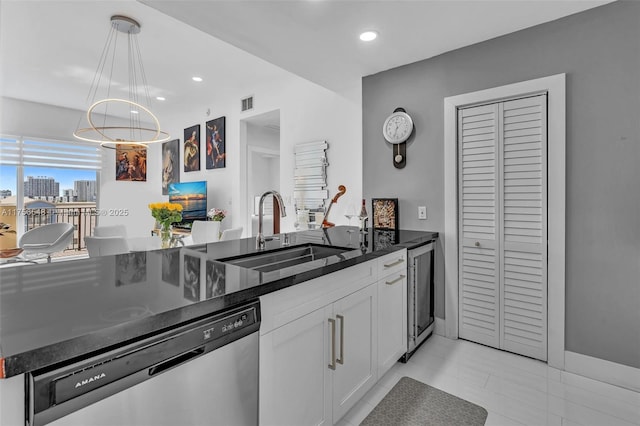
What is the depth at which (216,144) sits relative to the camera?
535 centimetres

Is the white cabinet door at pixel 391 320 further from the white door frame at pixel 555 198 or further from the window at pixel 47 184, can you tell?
the window at pixel 47 184

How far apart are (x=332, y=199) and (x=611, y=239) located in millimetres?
2443

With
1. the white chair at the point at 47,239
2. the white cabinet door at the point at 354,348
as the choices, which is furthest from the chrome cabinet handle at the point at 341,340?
the white chair at the point at 47,239

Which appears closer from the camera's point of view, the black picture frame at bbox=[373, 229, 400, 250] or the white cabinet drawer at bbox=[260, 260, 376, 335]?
the white cabinet drawer at bbox=[260, 260, 376, 335]

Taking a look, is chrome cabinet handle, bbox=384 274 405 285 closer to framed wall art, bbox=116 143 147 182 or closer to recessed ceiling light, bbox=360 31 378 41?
recessed ceiling light, bbox=360 31 378 41

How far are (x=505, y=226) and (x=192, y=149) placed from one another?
17.5 ft

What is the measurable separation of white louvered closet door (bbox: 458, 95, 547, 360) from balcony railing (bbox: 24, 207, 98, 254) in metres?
6.85

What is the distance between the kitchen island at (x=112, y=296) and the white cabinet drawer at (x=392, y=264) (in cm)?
26

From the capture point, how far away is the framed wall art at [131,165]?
21.3ft

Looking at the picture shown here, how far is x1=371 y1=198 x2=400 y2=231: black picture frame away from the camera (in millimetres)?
2979

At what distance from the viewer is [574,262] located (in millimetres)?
2154

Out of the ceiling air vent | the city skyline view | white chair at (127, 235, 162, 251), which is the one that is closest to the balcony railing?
the city skyline view

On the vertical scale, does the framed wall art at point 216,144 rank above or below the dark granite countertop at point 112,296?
above

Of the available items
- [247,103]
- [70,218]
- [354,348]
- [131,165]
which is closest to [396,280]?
[354,348]
